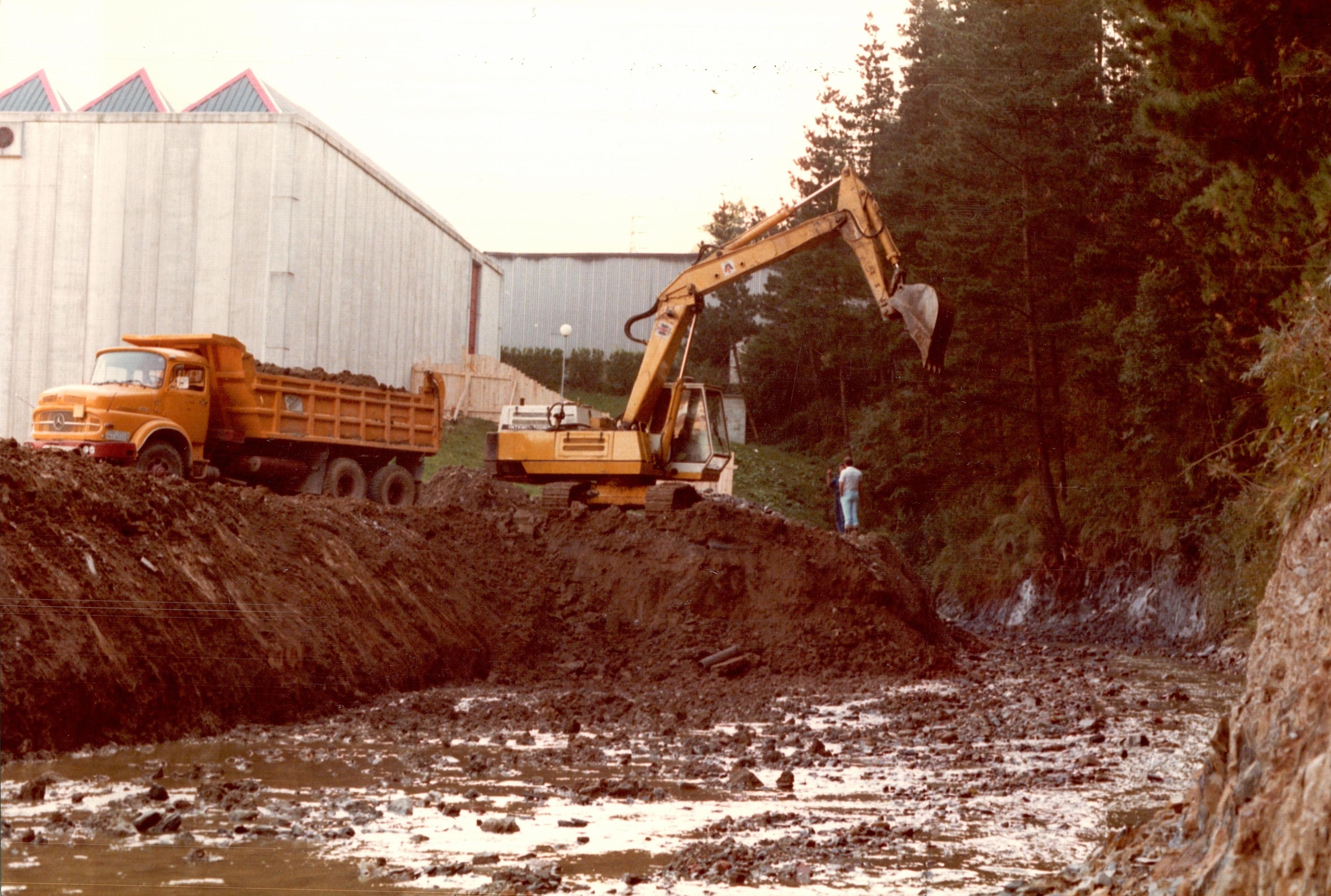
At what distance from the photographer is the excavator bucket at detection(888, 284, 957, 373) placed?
50.8 feet

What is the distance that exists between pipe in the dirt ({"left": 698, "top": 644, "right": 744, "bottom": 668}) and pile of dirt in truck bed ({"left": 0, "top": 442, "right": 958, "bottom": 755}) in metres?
0.15

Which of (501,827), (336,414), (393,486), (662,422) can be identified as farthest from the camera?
(393,486)

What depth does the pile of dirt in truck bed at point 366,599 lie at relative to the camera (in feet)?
28.6

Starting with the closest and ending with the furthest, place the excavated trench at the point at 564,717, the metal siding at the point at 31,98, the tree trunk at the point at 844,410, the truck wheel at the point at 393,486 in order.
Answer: the excavated trench at the point at 564,717, the truck wheel at the point at 393,486, the metal siding at the point at 31,98, the tree trunk at the point at 844,410

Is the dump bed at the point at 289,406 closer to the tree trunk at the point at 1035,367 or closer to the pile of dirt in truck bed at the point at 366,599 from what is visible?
the pile of dirt in truck bed at the point at 366,599

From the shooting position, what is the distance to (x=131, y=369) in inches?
667

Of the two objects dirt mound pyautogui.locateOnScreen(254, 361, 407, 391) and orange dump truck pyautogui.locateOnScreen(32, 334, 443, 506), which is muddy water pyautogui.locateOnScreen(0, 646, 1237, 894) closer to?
orange dump truck pyautogui.locateOnScreen(32, 334, 443, 506)

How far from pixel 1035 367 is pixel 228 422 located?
47.7ft

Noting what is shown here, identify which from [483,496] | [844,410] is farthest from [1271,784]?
[844,410]

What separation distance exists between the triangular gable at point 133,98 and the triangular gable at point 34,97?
Result: 2.18 feet

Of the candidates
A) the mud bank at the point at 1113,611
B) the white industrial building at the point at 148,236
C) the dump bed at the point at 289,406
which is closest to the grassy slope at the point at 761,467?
the dump bed at the point at 289,406

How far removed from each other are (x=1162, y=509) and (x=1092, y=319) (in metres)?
3.95

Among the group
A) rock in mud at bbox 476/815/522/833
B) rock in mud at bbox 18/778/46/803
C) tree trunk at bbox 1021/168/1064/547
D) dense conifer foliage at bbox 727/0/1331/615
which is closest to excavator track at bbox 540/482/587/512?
dense conifer foliage at bbox 727/0/1331/615

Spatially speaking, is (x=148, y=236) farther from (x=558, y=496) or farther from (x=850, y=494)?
(x=850, y=494)
